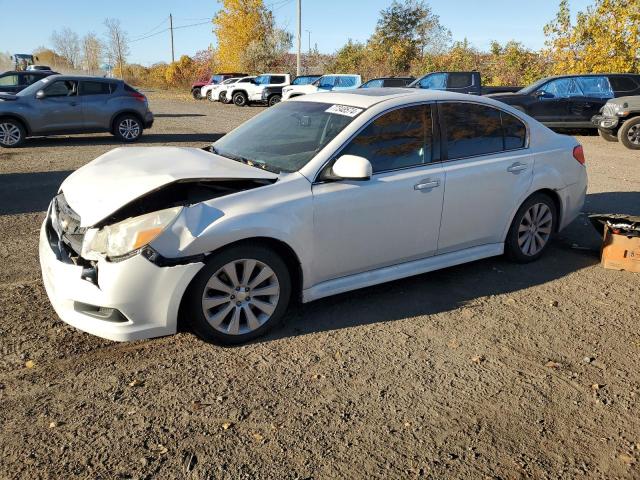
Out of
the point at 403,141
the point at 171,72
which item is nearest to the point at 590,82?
the point at 403,141

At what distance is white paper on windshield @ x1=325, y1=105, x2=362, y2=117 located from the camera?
416 cm

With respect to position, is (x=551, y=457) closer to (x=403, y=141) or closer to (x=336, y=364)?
(x=336, y=364)

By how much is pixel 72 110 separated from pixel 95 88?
0.81m

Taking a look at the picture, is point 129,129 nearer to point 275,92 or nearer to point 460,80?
point 460,80

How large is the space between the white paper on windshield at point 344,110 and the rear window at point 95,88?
10719mm

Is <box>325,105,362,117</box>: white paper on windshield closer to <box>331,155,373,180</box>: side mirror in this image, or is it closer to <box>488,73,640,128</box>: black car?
<box>331,155,373,180</box>: side mirror

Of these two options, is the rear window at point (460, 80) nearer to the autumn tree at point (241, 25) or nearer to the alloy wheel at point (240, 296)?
the alloy wheel at point (240, 296)

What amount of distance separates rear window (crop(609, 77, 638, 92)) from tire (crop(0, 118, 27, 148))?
14.9 metres

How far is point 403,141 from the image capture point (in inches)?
168

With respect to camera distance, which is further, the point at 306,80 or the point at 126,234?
the point at 306,80

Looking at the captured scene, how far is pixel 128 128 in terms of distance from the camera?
13.9 meters

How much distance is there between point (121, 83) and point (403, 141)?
1124 centimetres

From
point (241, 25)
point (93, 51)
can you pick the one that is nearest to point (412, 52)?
point (241, 25)

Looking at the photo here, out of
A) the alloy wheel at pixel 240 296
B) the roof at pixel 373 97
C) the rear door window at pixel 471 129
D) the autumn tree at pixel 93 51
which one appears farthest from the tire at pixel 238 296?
the autumn tree at pixel 93 51
